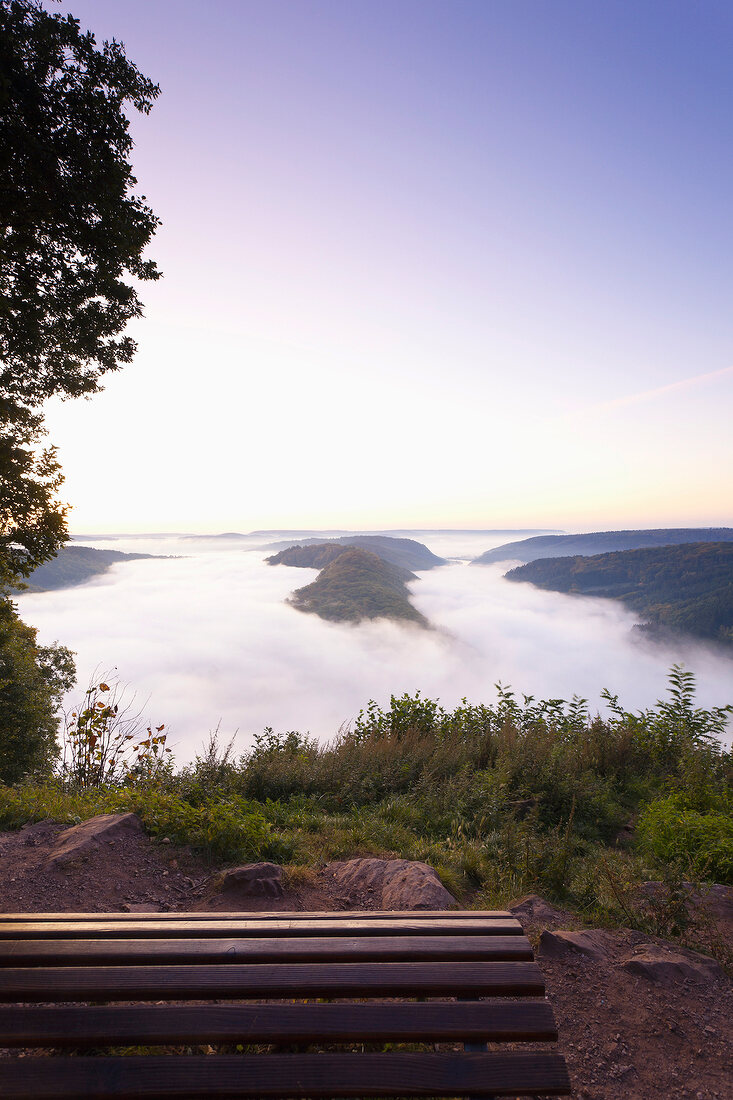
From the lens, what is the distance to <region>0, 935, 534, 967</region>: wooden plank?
197 cm

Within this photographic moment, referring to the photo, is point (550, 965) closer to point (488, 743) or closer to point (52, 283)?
point (488, 743)

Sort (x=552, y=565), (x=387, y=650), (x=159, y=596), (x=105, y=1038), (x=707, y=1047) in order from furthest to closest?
(x=552, y=565) → (x=159, y=596) → (x=387, y=650) → (x=707, y=1047) → (x=105, y=1038)

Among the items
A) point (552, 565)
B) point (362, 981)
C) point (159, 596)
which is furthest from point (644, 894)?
point (552, 565)

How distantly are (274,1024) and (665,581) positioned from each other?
157804mm

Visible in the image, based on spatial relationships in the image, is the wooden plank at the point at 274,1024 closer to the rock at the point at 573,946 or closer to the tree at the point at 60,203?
the rock at the point at 573,946

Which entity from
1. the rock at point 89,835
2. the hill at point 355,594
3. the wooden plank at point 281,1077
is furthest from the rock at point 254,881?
the hill at point 355,594

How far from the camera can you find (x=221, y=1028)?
170 cm

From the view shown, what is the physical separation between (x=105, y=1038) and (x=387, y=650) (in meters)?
128

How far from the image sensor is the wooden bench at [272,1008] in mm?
1589

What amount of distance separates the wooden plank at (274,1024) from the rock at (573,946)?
4.69 ft

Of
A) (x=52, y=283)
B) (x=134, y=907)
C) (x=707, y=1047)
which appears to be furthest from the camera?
(x=52, y=283)

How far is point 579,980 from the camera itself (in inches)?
108

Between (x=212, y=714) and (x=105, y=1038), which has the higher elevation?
(x=105, y=1038)

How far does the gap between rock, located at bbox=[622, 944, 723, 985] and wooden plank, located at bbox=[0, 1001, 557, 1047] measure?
5.06ft
